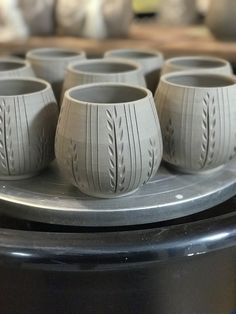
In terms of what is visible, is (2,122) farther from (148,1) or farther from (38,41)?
(148,1)

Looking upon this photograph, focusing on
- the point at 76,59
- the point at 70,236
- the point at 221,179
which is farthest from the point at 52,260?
the point at 76,59

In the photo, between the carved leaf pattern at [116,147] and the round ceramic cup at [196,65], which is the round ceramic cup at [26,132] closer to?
the carved leaf pattern at [116,147]

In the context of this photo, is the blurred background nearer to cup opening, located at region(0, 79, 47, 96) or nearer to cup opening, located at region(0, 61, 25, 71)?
cup opening, located at region(0, 61, 25, 71)

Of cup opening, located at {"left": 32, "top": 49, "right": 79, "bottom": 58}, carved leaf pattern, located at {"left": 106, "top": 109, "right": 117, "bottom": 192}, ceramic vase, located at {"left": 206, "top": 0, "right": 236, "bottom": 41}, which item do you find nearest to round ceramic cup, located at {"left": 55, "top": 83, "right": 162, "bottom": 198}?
carved leaf pattern, located at {"left": 106, "top": 109, "right": 117, "bottom": 192}

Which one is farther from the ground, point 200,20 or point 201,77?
point 201,77

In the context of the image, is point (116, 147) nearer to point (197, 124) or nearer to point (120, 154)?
point (120, 154)

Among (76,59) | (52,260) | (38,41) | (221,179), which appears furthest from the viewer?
(38,41)

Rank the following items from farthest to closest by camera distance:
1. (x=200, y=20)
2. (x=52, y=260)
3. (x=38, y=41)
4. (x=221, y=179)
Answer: (x=200, y=20)
(x=38, y=41)
(x=221, y=179)
(x=52, y=260)

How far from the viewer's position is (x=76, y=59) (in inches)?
31.7

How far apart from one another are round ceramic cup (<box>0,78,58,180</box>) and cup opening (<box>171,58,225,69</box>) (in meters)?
0.25

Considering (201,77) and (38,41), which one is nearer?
(201,77)

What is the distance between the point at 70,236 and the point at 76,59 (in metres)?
0.39

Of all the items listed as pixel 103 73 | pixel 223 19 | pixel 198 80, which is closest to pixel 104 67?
pixel 103 73

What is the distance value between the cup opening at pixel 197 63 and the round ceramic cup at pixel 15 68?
213 millimetres
